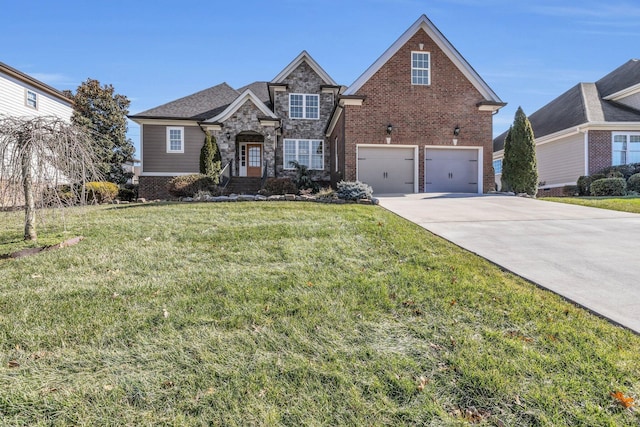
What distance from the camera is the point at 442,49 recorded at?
14680 millimetres

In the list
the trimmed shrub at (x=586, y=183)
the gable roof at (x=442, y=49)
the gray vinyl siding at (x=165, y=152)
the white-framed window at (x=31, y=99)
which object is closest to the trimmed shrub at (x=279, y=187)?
the gable roof at (x=442, y=49)

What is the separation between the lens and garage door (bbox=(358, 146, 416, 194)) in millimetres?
14508

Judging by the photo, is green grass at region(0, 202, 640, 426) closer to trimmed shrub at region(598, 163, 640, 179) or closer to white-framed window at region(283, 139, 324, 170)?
white-framed window at region(283, 139, 324, 170)

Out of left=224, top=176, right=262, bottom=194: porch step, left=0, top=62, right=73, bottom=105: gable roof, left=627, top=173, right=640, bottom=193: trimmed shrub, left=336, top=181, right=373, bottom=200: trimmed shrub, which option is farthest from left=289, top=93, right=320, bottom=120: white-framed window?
left=627, top=173, right=640, bottom=193: trimmed shrub

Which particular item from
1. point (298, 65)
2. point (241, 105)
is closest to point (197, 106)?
point (241, 105)

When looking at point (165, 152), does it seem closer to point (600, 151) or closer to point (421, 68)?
point (421, 68)

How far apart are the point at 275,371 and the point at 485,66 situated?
686 inches

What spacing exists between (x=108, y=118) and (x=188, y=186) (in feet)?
42.5

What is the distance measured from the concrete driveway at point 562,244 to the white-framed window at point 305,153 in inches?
396

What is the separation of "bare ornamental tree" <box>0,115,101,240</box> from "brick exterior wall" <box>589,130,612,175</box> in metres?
22.0

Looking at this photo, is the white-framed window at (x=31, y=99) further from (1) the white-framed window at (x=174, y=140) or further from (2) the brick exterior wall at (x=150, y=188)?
(1) the white-framed window at (x=174, y=140)

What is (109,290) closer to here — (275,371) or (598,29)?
(275,371)

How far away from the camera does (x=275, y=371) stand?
2.53m

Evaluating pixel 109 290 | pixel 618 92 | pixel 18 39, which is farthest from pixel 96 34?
pixel 618 92
